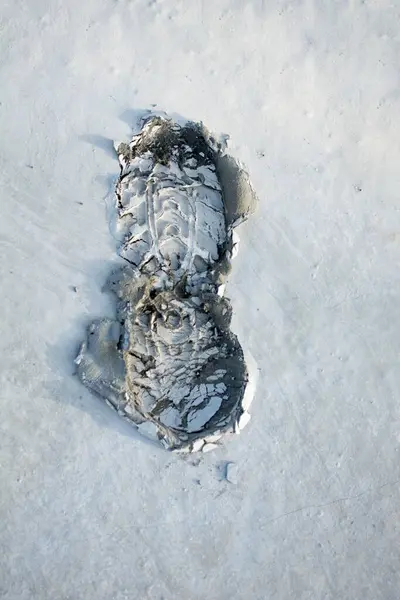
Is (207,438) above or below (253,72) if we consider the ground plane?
below

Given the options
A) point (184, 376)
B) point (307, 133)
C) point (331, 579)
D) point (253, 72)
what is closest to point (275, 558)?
point (331, 579)

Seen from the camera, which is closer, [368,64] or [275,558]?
[275,558]

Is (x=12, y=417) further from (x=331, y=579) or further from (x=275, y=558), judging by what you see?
(x=331, y=579)

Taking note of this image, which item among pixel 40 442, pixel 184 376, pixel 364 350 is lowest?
pixel 40 442
